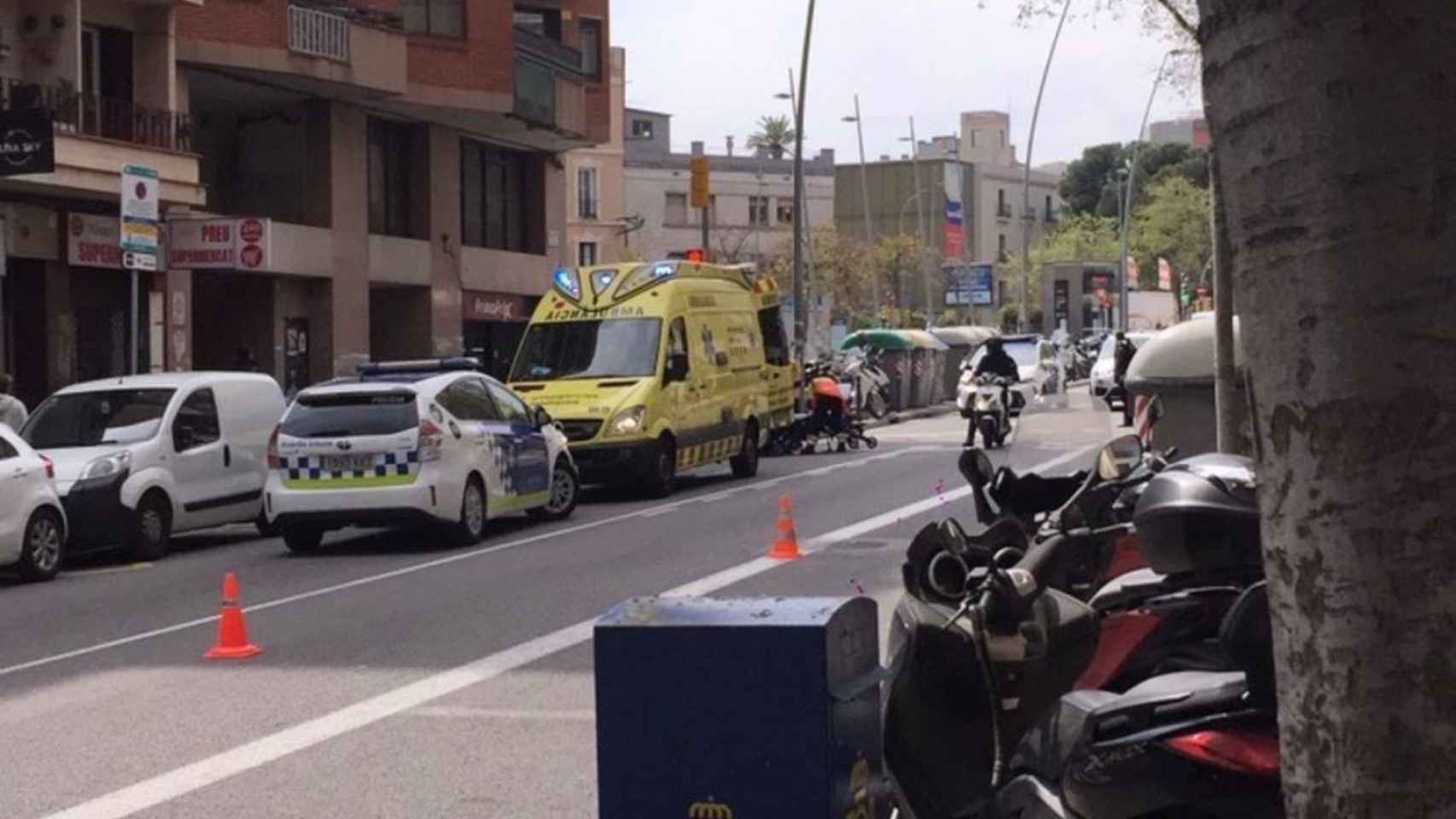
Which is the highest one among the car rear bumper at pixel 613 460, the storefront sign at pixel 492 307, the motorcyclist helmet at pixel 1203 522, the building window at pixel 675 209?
the building window at pixel 675 209

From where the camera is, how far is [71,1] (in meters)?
27.0

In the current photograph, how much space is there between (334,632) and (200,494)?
23.0 feet

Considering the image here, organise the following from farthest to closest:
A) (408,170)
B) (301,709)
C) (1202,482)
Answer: (408,170)
(301,709)
(1202,482)

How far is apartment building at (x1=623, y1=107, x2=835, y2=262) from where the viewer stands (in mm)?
97625

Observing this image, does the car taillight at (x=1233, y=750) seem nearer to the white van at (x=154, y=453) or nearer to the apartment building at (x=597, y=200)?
the white van at (x=154, y=453)

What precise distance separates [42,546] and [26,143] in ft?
28.6

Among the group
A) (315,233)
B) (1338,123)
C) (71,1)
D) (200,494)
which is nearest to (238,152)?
(315,233)

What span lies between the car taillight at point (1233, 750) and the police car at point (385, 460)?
1378 cm

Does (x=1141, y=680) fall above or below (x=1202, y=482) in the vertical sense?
below

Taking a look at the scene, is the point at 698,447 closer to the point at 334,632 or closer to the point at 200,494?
the point at 200,494

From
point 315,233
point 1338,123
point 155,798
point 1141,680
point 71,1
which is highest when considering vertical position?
point 71,1

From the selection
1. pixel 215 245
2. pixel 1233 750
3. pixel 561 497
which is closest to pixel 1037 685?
pixel 1233 750

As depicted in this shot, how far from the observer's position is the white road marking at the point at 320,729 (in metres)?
8.05

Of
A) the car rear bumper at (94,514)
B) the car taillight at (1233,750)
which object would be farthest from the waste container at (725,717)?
the car rear bumper at (94,514)
